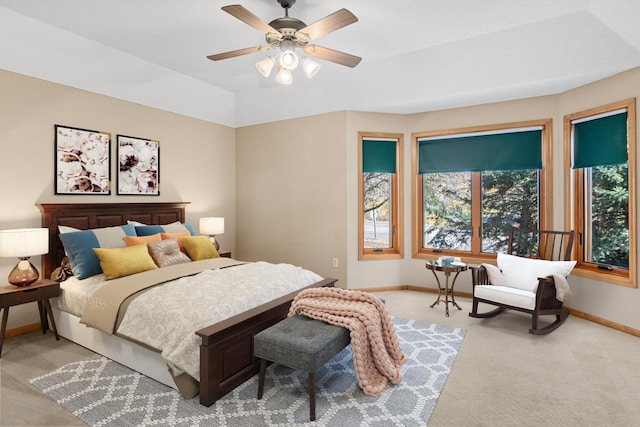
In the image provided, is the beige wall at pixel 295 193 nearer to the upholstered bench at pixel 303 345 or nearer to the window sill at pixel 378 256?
the window sill at pixel 378 256

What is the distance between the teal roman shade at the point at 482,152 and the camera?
4.38 meters

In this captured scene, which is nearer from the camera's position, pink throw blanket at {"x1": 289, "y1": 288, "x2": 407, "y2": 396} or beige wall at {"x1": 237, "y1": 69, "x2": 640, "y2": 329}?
pink throw blanket at {"x1": 289, "y1": 288, "x2": 407, "y2": 396}

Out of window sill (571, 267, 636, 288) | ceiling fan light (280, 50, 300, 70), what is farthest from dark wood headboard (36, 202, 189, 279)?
window sill (571, 267, 636, 288)

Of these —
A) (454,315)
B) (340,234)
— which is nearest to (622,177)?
(454,315)

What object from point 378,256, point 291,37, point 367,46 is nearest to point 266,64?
point 291,37

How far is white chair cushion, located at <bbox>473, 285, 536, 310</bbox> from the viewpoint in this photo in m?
3.37

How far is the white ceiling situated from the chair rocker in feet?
5.71

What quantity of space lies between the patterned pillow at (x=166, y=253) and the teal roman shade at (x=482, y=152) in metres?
3.38

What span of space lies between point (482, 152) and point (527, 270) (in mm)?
1693

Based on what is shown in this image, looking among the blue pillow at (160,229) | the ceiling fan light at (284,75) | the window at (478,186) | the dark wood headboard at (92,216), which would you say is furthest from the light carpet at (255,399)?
the window at (478,186)

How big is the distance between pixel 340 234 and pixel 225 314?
2.64m

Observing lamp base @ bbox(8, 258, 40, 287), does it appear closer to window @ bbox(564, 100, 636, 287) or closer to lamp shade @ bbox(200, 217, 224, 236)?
lamp shade @ bbox(200, 217, 224, 236)

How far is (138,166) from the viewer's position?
4.32 meters

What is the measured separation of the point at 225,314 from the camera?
244cm
